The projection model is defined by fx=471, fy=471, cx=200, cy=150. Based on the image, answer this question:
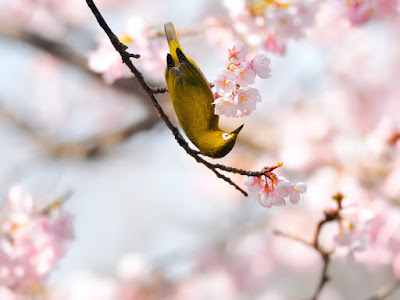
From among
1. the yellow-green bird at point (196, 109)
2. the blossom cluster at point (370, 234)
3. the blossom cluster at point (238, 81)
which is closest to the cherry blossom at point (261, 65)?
the blossom cluster at point (238, 81)

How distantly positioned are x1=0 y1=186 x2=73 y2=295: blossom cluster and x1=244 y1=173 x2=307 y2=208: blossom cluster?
104 centimetres

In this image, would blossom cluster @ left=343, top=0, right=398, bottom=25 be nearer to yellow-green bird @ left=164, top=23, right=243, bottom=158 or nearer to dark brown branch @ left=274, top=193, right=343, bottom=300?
dark brown branch @ left=274, top=193, right=343, bottom=300

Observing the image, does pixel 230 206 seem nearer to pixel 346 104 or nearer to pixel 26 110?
pixel 346 104

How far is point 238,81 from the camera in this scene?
2.96 ft

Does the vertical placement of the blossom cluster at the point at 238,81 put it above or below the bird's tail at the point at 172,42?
below

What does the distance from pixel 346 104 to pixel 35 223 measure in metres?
3.72

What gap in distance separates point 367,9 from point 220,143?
1.24 meters

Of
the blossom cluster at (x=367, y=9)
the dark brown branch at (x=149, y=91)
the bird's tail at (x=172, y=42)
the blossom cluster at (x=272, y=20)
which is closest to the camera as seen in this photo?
the dark brown branch at (x=149, y=91)

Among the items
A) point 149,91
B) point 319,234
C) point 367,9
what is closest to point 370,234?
point 319,234

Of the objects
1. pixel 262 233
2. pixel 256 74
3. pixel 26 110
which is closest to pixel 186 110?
pixel 256 74

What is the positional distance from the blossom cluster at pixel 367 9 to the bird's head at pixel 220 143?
1206 mm

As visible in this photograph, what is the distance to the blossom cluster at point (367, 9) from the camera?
1.79m

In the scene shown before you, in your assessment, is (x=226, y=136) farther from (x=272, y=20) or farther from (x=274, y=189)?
(x=272, y=20)

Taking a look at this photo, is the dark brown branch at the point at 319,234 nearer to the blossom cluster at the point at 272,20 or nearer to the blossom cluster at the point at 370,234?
the blossom cluster at the point at 370,234
